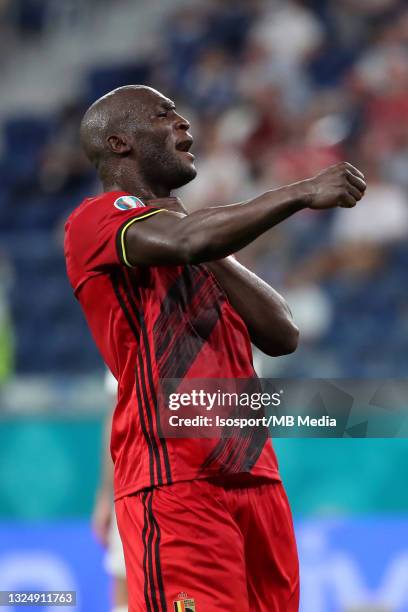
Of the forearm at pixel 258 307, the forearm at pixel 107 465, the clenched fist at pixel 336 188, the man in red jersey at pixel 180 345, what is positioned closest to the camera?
the clenched fist at pixel 336 188

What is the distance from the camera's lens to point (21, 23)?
10117 mm

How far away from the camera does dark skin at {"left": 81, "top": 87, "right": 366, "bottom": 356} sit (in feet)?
7.34

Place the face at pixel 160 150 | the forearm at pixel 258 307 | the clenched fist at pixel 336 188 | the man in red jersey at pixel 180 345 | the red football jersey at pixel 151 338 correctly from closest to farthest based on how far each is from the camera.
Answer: the clenched fist at pixel 336 188
the man in red jersey at pixel 180 345
the red football jersey at pixel 151 338
the forearm at pixel 258 307
the face at pixel 160 150

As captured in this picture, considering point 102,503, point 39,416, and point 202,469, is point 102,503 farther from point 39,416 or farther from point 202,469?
point 202,469

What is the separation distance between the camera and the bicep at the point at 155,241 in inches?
90.2

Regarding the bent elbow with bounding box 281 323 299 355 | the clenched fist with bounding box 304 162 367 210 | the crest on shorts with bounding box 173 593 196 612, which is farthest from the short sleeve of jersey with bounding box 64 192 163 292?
the crest on shorts with bounding box 173 593 196 612

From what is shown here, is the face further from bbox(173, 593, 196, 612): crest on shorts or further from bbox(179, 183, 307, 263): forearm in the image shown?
bbox(173, 593, 196, 612): crest on shorts

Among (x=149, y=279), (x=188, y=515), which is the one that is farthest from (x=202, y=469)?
(x=149, y=279)

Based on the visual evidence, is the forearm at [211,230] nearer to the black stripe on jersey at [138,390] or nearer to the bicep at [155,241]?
the bicep at [155,241]

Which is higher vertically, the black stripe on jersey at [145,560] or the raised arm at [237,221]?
Answer: the raised arm at [237,221]

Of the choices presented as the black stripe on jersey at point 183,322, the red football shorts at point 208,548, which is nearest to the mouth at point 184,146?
the black stripe on jersey at point 183,322

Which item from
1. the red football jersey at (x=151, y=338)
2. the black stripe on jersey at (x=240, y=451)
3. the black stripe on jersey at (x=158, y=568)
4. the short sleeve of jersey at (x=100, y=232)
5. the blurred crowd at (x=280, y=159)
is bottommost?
the black stripe on jersey at (x=158, y=568)

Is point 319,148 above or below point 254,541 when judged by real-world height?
above

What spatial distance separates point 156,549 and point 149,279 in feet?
2.04
